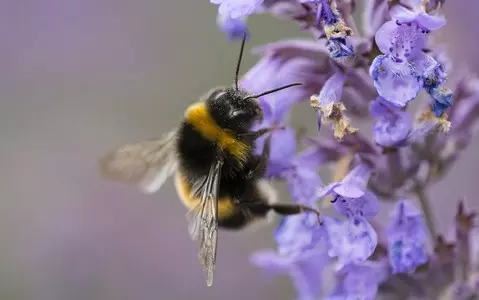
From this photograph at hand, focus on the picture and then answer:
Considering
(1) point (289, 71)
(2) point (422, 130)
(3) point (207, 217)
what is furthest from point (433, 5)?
(3) point (207, 217)

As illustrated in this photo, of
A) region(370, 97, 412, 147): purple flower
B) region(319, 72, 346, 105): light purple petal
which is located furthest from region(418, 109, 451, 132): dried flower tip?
region(319, 72, 346, 105): light purple petal

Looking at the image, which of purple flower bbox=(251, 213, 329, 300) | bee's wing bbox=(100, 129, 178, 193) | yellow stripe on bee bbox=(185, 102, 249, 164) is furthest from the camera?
bee's wing bbox=(100, 129, 178, 193)

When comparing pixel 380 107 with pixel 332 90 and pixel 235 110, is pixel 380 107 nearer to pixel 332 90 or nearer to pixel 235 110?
pixel 332 90

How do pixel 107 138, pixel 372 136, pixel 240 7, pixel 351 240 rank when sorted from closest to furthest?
1. pixel 240 7
2. pixel 351 240
3. pixel 372 136
4. pixel 107 138

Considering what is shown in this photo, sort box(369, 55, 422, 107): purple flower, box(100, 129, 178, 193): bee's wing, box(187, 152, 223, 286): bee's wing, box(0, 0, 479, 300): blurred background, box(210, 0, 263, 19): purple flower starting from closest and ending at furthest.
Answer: box(369, 55, 422, 107): purple flower → box(210, 0, 263, 19): purple flower → box(187, 152, 223, 286): bee's wing → box(100, 129, 178, 193): bee's wing → box(0, 0, 479, 300): blurred background

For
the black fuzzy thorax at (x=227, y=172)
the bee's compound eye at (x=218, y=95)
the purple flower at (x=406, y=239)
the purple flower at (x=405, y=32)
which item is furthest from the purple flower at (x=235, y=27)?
the purple flower at (x=406, y=239)

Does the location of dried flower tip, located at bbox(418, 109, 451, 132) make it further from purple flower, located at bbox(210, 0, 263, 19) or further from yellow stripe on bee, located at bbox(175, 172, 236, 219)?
yellow stripe on bee, located at bbox(175, 172, 236, 219)

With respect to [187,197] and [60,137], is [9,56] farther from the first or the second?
[187,197]

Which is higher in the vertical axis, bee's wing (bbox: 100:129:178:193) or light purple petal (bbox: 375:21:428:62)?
light purple petal (bbox: 375:21:428:62)
